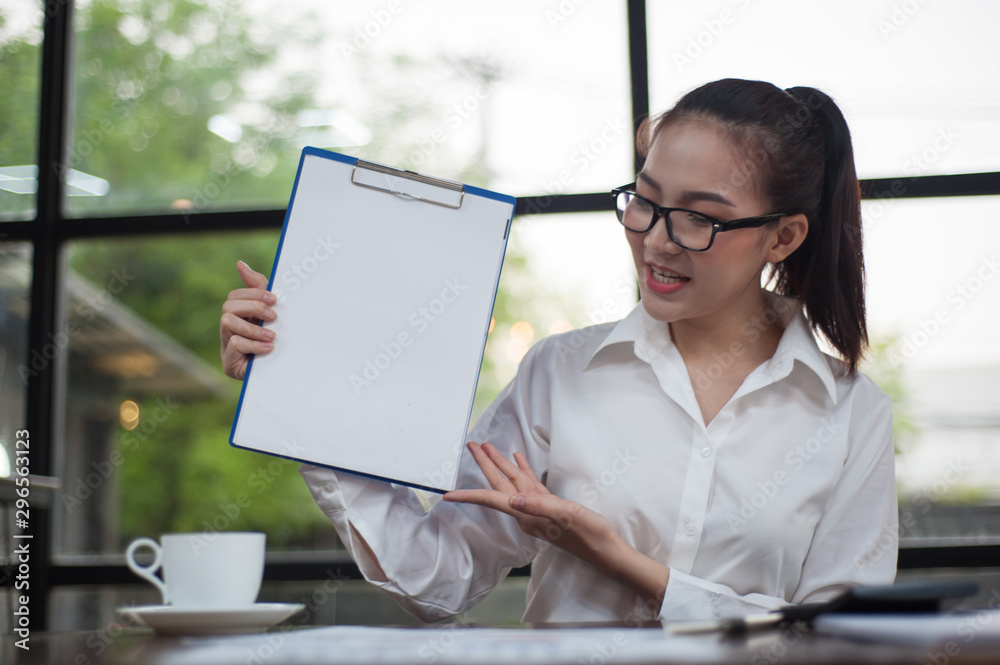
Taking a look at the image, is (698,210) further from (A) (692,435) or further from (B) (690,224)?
(A) (692,435)

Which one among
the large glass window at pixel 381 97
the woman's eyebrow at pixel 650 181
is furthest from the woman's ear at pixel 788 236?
the large glass window at pixel 381 97

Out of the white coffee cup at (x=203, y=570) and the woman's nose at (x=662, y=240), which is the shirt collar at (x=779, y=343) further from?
the white coffee cup at (x=203, y=570)

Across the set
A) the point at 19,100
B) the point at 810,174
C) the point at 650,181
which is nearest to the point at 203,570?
the point at 650,181

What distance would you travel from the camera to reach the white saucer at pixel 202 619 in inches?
30.3

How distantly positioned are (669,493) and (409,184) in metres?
0.63

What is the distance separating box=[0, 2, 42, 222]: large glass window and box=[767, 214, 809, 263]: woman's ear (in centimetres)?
203

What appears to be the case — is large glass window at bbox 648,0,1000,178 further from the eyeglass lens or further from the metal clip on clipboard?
the metal clip on clipboard

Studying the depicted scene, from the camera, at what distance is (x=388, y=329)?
107cm

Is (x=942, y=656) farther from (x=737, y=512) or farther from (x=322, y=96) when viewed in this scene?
(x=322, y=96)

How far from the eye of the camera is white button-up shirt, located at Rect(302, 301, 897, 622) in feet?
3.67

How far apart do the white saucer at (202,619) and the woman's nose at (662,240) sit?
75 cm

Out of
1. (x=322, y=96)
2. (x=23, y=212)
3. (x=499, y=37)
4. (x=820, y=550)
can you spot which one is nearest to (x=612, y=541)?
(x=820, y=550)

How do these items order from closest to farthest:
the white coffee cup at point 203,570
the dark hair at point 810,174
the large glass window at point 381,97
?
1. the white coffee cup at point 203,570
2. the dark hair at point 810,174
3. the large glass window at point 381,97

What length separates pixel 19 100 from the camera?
2219 mm
